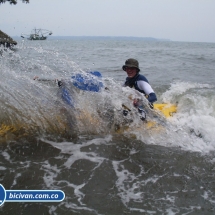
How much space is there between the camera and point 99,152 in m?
4.76

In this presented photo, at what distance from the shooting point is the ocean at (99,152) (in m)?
3.34

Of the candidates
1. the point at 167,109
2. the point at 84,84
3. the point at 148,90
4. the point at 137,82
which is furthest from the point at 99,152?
the point at 167,109

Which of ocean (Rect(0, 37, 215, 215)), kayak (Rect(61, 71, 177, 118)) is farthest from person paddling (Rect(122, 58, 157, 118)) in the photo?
kayak (Rect(61, 71, 177, 118))

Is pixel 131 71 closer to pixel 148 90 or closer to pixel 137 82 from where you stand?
pixel 137 82

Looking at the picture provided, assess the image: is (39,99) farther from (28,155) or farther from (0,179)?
(0,179)

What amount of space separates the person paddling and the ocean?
0.18 m

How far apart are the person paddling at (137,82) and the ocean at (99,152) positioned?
0.18 meters

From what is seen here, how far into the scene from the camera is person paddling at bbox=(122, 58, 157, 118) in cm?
544

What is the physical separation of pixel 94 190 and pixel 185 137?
2.56 meters

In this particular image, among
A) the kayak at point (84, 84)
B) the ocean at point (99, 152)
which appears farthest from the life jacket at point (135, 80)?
the kayak at point (84, 84)

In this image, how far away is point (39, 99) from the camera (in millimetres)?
5406

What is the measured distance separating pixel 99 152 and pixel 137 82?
6.17 feet

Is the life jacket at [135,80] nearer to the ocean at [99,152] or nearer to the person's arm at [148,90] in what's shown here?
the person's arm at [148,90]

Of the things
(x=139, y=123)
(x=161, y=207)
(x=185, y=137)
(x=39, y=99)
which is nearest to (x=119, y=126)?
(x=139, y=123)
